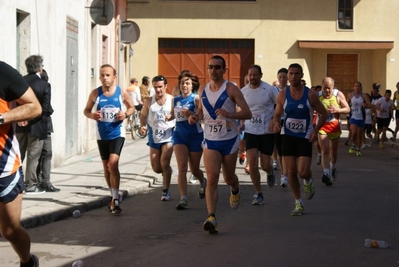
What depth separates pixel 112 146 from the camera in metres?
11.4

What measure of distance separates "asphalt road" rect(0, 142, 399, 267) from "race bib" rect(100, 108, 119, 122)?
125 centimetres

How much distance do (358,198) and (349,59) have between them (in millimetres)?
26358

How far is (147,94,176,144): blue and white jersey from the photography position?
42.0ft

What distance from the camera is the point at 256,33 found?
37.6 metres

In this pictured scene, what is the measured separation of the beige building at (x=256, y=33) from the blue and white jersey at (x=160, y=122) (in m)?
24.6

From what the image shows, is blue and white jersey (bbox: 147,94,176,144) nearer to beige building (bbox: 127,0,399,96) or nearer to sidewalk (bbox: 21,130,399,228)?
sidewalk (bbox: 21,130,399,228)

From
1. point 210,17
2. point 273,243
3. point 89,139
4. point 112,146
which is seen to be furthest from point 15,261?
point 210,17

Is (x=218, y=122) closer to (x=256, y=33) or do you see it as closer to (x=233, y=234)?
(x=233, y=234)

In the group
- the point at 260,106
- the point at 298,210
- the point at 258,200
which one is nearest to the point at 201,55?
the point at 260,106

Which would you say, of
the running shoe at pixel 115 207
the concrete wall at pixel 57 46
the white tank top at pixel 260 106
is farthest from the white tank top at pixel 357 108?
the running shoe at pixel 115 207

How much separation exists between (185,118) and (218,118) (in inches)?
84.6

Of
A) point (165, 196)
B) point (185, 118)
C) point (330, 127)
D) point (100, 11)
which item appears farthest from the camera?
point (100, 11)

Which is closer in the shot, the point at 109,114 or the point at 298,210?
the point at 298,210

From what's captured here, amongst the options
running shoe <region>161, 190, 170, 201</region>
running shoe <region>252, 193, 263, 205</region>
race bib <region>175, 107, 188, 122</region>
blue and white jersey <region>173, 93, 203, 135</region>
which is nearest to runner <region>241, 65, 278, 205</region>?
running shoe <region>252, 193, 263, 205</region>
